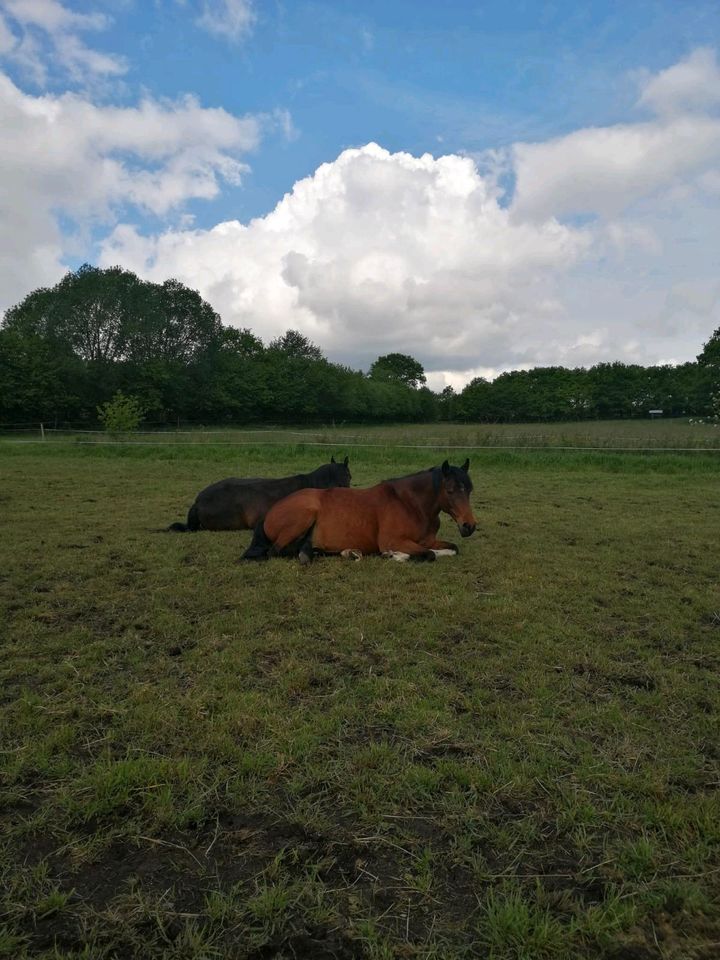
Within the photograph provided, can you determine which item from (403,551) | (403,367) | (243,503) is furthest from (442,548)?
(403,367)

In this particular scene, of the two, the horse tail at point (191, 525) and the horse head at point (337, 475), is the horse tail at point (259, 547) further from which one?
the horse tail at point (191, 525)

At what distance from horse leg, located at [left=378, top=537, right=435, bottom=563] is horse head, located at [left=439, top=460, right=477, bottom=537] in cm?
47

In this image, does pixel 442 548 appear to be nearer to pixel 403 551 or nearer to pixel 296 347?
pixel 403 551

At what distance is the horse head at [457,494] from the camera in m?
6.44

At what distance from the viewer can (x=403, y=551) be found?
6.59m

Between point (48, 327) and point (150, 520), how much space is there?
1829 inches

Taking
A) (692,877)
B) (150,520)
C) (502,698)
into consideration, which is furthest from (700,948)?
(150,520)

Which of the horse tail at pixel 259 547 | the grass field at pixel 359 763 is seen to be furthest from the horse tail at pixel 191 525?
the grass field at pixel 359 763

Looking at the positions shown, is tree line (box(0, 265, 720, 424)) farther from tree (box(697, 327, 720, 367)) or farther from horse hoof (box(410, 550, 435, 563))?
horse hoof (box(410, 550, 435, 563))

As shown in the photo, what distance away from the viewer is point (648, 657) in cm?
404

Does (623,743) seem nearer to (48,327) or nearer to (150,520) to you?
(150,520)

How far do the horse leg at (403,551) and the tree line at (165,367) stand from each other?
96.2 feet

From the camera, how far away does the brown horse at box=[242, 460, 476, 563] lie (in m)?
6.64

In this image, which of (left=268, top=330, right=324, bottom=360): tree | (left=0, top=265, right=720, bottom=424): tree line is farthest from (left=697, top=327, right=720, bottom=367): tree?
(left=268, top=330, right=324, bottom=360): tree
